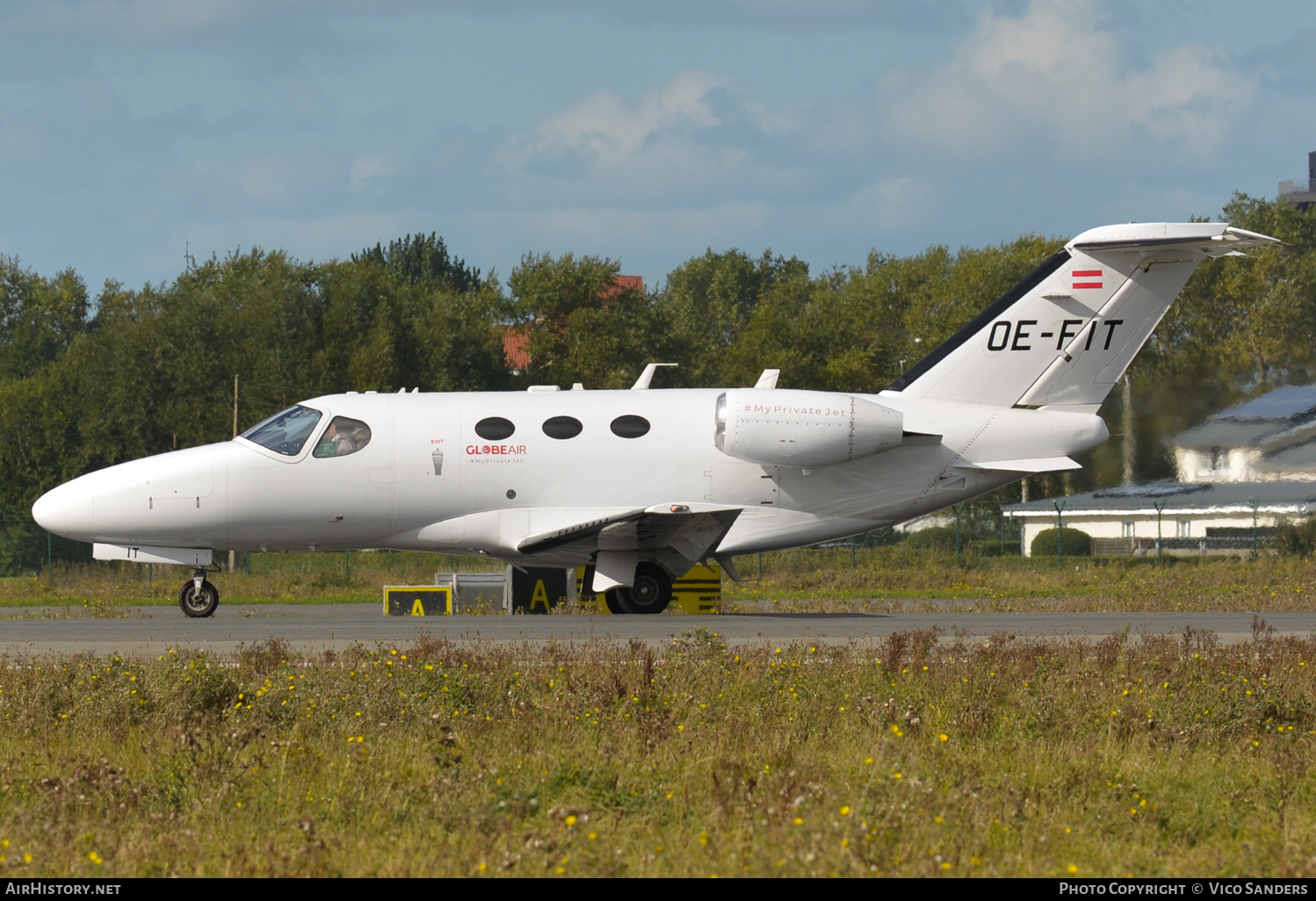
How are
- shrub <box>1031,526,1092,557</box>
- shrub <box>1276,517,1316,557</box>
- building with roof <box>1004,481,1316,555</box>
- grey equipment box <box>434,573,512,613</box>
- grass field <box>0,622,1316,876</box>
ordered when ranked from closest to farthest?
grass field <box>0,622,1316,876</box>, grey equipment box <box>434,573,512,613</box>, building with roof <box>1004,481,1316,555</box>, shrub <box>1276,517,1316,557</box>, shrub <box>1031,526,1092,557</box>

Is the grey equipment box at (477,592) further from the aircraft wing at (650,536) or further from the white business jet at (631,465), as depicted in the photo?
the aircraft wing at (650,536)

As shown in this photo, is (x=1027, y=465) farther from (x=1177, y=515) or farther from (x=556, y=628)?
(x=1177, y=515)

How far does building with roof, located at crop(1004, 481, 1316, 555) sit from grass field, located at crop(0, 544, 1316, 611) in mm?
584

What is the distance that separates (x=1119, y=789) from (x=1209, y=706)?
2.65m

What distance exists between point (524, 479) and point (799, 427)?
380 centimetres

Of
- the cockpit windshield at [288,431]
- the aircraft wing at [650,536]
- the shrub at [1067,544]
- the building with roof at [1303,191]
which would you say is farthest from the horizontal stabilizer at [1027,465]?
the building with roof at [1303,191]

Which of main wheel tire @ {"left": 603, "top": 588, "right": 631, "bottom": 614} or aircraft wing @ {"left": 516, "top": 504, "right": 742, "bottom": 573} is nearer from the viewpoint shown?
aircraft wing @ {"left": 516, "top": 504, "right": 742, "bottom": 573}

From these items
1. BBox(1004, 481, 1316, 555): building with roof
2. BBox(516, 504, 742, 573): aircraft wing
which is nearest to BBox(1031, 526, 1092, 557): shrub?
BBox(1004, 481, 1316, 555): building with roof

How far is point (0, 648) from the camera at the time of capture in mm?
13953

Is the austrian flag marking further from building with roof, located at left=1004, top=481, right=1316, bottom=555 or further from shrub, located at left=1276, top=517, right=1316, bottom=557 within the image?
shrub, located at left=1276, top=517, right=1316, bottom=557

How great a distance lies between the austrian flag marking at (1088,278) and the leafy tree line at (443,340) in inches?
800

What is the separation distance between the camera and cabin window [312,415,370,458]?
1880 cm

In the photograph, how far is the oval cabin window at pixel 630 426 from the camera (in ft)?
61.3

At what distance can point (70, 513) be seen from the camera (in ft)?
61.7
